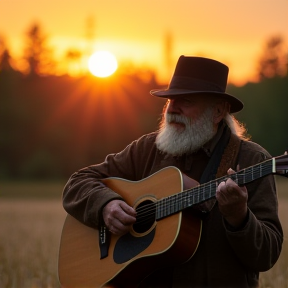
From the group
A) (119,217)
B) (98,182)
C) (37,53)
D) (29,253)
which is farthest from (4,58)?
(119,217)

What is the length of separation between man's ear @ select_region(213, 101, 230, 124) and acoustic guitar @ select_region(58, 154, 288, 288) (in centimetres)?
56

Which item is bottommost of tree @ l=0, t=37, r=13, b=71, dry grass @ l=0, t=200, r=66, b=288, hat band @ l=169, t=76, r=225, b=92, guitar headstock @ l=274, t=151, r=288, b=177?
tree @ l=0, t=37, r=13, b=71

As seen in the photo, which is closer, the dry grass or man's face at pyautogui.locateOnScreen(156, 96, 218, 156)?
man's face at pyautogui.locateOnScreen(156, 96, 218, 156)

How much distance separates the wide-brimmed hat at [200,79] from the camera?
18.0 ft

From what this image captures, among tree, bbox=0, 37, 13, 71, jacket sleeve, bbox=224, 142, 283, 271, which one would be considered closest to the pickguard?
jacket sleeve, bbox=224, 142, 283, 271

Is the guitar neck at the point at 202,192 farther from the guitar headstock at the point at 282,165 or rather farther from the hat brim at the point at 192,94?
the hat brim at the point at 192,94

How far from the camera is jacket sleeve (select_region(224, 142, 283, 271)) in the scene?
4.80 m

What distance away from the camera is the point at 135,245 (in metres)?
5.19

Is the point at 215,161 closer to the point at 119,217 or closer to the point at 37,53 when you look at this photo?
the point at 119,217

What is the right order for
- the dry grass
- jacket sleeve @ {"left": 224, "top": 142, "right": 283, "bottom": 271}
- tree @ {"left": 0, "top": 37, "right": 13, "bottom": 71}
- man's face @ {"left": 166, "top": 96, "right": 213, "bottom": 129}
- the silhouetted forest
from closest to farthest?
jacket sleeve @ {"left": 224, "top": 142, "right": 283, "bottom": 271}, man's face @ {"left": 166, "top": 96, "right": 213, "bottom": 129}, the dry grass, the silhouetted forest, tree @ {"left": 0, "top": 37, "right": 13, "bottom": 71}

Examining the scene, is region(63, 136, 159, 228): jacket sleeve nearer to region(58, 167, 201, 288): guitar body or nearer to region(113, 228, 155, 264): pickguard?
region(58, 167, 201, 288): guitar body

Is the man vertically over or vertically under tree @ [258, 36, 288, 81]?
over

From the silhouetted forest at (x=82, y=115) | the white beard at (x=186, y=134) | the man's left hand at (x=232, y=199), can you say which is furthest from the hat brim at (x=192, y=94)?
the silhouetted forest at (x=82, y=115)

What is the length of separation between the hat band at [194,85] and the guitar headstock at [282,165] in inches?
46.4
